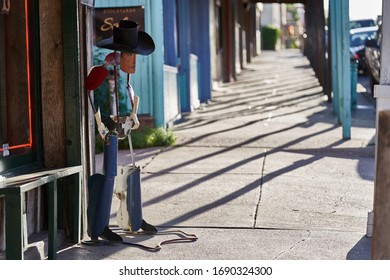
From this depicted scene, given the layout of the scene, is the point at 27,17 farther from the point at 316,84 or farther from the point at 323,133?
the point at 316,84

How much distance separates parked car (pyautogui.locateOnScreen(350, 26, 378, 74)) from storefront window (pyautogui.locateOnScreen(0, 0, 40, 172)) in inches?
739

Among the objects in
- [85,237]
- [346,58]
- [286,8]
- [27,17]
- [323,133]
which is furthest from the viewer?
[286,8]

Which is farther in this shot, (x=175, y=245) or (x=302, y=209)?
(x=302, y=209)

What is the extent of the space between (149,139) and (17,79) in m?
5.40

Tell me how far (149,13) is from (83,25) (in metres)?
5.44

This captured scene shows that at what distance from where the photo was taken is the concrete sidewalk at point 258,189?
575 cm

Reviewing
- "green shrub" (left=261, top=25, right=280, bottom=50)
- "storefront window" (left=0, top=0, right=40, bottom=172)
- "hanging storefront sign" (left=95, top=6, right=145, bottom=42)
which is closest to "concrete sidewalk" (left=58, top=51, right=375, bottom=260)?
"storefront window" (left=0, top=0, right=40, bottom=172)

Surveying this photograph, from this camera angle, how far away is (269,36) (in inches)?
2594

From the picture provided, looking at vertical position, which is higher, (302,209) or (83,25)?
(83,25)

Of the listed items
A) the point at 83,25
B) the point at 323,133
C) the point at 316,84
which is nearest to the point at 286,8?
the point at 316,84

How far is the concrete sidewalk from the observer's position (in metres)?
5.75

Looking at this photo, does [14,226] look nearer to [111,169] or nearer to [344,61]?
[111,169]

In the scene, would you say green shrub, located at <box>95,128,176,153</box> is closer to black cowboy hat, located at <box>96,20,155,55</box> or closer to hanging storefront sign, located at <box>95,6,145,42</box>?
hanging storefront sign, located at <box>95,6,145,42</box>

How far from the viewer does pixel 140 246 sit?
5.75 meters
